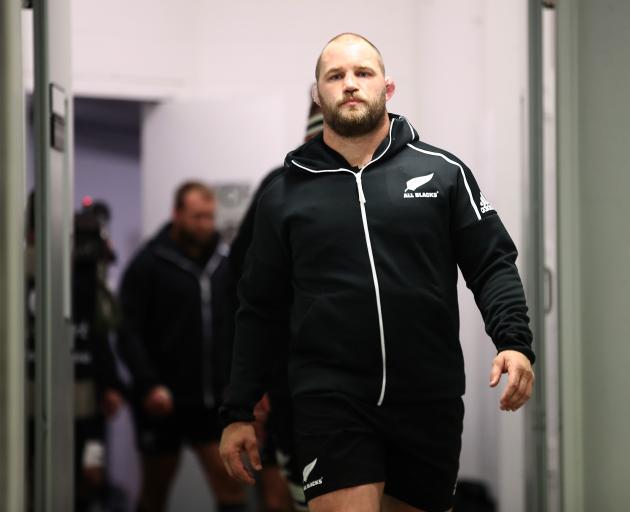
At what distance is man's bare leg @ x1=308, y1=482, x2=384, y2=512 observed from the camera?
6.63 feet

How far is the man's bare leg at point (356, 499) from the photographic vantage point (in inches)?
79.6

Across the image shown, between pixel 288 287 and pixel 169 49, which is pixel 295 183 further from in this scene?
pixel 169 49

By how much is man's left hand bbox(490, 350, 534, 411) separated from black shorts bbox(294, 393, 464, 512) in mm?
217

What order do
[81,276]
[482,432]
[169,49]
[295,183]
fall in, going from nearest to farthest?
[295,183] → [482,432] → [81,276] → [169,49]

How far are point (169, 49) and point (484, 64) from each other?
1678 mm

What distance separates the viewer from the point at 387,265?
205 centimetres

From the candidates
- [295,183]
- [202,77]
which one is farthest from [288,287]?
[202,77]

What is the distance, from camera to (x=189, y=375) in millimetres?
4277

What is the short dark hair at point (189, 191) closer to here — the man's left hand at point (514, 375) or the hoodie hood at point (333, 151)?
the hoodie hood at point (333, 151)

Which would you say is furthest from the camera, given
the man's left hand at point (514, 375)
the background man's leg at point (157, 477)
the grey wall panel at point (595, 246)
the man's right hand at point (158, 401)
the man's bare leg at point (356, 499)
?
the background man's leg at point (157, 477)

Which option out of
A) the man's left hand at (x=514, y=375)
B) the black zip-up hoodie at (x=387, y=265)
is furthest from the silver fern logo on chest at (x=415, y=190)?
the man's left hand at (x=514, y=375)

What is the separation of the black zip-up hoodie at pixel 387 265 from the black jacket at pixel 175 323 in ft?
7.08

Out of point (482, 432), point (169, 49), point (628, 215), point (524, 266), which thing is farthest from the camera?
point (169, 49)

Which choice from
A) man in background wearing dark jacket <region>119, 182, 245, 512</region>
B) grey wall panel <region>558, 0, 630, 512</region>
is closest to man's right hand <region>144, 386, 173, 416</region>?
man in background wearing dark jacket <region>119, 182, 245, 512</region>
